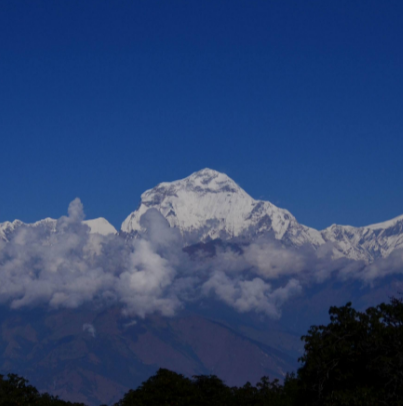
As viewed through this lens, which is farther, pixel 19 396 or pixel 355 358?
Result: pixel 19 396

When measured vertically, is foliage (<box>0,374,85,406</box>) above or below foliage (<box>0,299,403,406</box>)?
below

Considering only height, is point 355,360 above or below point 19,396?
above

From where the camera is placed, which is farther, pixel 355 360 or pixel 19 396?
pixel 19 396

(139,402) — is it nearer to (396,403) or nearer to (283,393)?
(283,393)

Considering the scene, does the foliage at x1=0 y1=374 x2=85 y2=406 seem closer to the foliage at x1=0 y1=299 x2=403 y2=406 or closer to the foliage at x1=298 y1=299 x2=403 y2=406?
the foliage at x1=0 y1=299 x2=403 y2=406

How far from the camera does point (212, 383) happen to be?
327ft

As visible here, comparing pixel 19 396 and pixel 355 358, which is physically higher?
pixel 355 358

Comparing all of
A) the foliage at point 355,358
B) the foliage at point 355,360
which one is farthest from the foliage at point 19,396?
the foliage at point 355,358

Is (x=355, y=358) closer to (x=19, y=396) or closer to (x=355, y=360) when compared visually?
(x=355, y=360)

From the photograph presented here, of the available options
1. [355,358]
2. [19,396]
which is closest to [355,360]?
[355,358]

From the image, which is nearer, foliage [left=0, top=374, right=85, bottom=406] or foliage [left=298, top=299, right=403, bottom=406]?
foliage [left=298, top=299, right=403, bottom=406]

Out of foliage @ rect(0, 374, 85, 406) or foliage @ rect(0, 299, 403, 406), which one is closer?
foliage @ rect(0, 299, 403, 406)

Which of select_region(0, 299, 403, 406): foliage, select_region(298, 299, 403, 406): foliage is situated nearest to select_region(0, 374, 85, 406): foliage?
select_region(0, 299, 403, 406): foliage

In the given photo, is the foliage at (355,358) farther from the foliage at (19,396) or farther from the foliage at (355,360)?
the foliage at (19,396)
